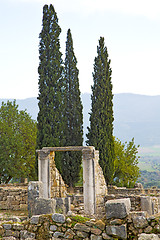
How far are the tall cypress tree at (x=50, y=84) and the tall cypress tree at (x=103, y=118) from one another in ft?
10.1

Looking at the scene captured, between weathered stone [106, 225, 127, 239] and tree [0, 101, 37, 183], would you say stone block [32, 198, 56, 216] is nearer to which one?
weathered stone [106, 225, 127, 239]

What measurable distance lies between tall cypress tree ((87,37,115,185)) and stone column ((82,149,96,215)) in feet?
31.0

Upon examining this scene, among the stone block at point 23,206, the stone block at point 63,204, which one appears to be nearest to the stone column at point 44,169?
the stone block at point 23,206

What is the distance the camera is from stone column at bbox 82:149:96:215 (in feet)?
56.2

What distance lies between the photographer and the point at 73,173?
2636 cm

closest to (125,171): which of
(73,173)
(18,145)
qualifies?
(73,173)

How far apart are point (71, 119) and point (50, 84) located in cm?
350

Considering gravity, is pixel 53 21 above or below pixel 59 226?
above

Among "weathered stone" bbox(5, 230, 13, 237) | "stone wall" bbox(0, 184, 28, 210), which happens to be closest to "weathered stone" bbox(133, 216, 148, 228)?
"weathered stone" bbox(5, 230, 13, 237)

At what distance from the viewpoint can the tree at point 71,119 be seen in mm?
26453

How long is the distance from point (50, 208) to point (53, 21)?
2154 centimetres

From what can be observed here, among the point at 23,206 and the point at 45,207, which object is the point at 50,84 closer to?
the point at 23,206

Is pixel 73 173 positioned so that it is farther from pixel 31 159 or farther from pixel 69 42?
pixel 69 42

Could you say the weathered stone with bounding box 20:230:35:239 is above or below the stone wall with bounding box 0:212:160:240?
below
